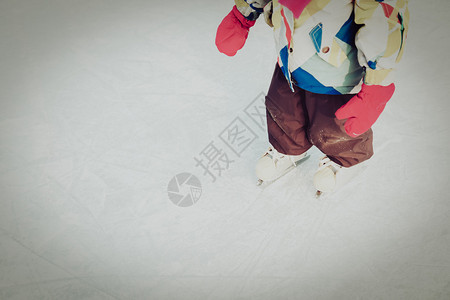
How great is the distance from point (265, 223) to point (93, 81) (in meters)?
1.01

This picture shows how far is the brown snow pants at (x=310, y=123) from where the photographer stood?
1029 millimetres

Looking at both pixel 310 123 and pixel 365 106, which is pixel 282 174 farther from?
pixel 365 106

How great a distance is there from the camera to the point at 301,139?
1182 millimetres

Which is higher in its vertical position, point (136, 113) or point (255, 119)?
point (136, 113)

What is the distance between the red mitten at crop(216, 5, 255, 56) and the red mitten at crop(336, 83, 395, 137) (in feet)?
1.21

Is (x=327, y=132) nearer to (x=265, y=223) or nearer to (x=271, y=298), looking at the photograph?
(x=265, y=223)

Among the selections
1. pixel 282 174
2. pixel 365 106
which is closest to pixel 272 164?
pixel 282 174

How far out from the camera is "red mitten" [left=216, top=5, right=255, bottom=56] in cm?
106

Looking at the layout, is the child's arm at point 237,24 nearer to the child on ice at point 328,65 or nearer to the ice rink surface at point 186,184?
the child on ice at point 328,65

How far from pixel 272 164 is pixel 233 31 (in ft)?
1.57

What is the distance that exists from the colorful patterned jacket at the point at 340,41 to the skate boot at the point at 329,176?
15.4 inches

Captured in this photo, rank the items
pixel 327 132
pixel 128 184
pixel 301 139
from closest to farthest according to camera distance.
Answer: pixel 327 132 < pixel 301 139 < pixel 128 184

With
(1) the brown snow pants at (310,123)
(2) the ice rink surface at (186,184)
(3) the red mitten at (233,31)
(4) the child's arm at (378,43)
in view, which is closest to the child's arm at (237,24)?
(3) the red mitten at (233,31)

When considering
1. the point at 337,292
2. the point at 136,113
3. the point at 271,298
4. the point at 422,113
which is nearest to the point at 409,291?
the point at 337,292
